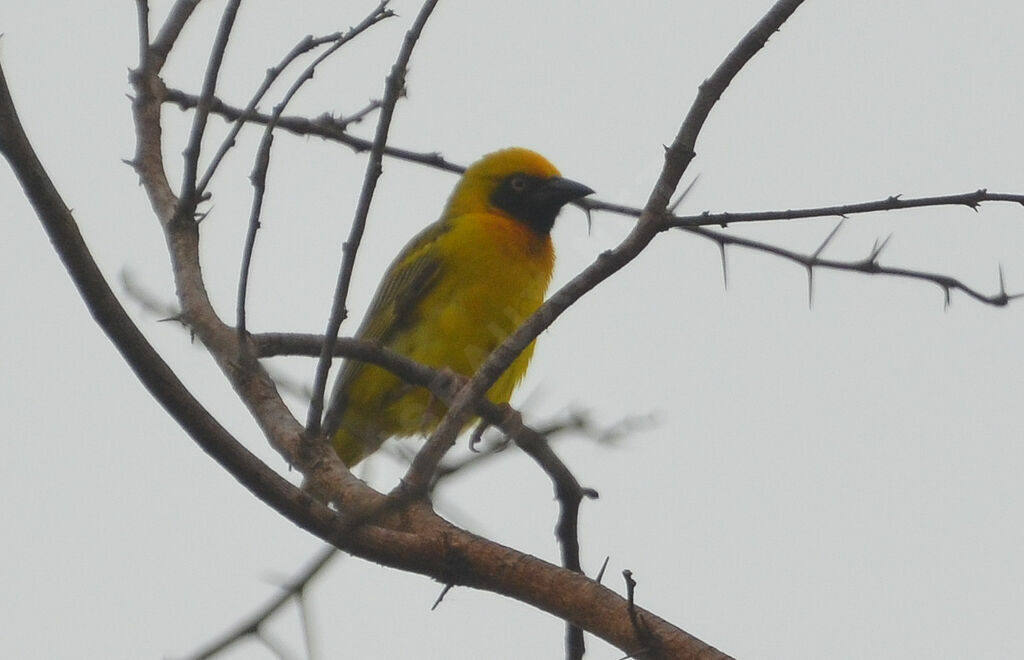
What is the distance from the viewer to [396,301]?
21.5 ft

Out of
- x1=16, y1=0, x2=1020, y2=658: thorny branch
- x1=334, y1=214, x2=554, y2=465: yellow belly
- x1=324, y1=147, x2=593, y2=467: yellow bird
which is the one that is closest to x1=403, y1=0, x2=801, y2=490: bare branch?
x1=16, y1=0, x2=1020, y2=658: thorny branch

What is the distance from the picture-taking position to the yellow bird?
6164 millimetres

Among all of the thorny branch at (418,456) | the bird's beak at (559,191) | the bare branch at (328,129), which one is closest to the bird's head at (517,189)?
the bird's beak at (559,191)

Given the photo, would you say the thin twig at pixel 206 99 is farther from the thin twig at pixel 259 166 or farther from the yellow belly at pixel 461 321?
the yellow belly at pixel 461 321

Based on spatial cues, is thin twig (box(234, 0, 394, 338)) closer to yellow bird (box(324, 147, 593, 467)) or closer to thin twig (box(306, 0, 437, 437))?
thin twig (box(306, 0, 437, 437))

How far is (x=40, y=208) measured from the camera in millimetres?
2570

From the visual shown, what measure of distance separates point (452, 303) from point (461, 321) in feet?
0.47

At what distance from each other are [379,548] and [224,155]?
4.58ft

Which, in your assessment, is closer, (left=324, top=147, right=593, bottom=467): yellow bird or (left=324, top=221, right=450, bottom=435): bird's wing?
(left=324, top=147, right=593, bottom=467): yellow bird

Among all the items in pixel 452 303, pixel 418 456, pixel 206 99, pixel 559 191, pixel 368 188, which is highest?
pixel 559 191

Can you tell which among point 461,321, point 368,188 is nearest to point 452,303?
point 461,321

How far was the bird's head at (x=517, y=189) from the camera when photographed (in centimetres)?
720

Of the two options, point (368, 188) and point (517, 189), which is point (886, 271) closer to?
point (368, 188)

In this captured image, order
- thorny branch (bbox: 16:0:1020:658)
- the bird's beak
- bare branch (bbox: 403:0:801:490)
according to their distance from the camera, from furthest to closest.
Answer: the bird's beak
bare branch (bbox: 403:0:801:490)
thorny branch (bbox: 16:0:1020:658)
